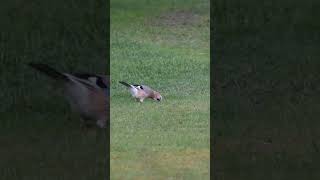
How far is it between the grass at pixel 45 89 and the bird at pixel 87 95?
0.38 ft

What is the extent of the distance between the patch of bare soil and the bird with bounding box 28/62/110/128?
2.91 metres

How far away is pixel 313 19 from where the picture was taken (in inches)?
264

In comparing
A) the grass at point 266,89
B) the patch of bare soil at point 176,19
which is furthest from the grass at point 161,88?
the grass at point 266,89

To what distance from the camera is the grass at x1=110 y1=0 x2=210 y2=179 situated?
373cm

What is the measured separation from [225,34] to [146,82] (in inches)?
54.7

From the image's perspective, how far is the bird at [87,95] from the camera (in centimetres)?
397

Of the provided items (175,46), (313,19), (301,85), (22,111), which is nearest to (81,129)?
(22,111)

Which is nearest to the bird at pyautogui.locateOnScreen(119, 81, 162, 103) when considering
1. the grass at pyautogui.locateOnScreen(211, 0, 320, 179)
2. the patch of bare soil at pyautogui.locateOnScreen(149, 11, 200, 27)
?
the grass at pyautogui.locateOnScreen(211, 0, 320, 179)

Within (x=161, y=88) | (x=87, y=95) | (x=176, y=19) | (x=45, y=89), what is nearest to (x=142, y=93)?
(x=161, y=88)

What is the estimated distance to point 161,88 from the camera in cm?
514

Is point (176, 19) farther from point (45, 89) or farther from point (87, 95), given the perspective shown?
point (87, 95)

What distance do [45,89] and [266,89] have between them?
1571 millimetres

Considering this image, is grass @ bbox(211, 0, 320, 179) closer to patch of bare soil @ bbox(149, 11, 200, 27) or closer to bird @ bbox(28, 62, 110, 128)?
patch of bare soil @ bbox(149, 11, 200, 27)

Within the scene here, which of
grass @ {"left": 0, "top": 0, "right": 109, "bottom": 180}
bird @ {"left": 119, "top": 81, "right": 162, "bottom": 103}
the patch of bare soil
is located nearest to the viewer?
grass @ {"left": 0, "top": 0, "right": 109, "bottom": 180}
